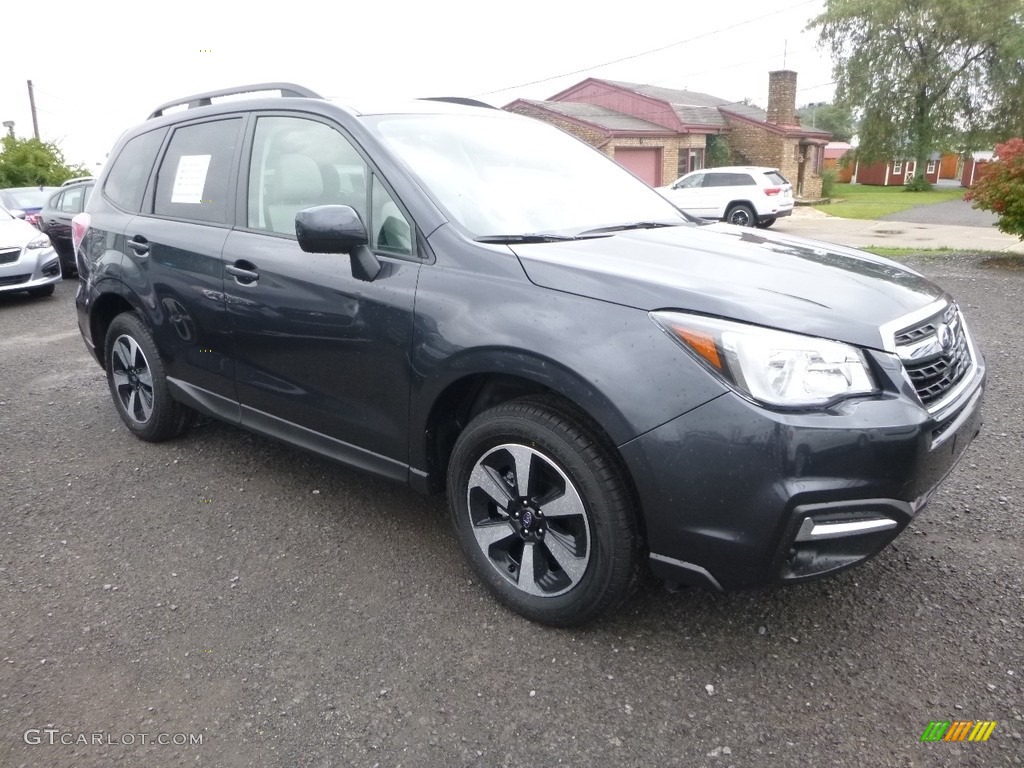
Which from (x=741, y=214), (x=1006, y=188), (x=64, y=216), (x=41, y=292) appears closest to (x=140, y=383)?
(x=41, y=292)

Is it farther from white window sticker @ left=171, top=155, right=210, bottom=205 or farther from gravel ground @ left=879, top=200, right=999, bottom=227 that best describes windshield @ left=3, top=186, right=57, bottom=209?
gravel ground @ left=879, top=200, right=999, bottom=227

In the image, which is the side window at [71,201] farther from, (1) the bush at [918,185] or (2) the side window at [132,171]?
(1) the bush at [918,185]

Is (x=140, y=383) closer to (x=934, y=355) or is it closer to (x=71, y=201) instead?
(x=934, y=355)

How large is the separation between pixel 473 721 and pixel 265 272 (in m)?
1.98

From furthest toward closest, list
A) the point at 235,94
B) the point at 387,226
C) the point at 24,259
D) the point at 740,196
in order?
the point at 740,196
the point at 24,259
the point at 235,94
the point at 387,226

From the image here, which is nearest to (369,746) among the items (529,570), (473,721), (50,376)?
(473,721)

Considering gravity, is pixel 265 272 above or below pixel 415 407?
above

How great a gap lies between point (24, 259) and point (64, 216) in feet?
7.25

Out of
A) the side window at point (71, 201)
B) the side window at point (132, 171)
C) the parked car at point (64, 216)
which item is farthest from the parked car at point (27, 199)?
the side window at point (132, 171)

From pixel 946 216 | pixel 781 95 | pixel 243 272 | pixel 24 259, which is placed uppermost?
pixel 781 95

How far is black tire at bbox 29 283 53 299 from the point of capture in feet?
33.7

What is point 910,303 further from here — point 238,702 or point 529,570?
point 238,702

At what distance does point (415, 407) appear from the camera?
2900 mm

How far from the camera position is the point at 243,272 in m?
3.43
